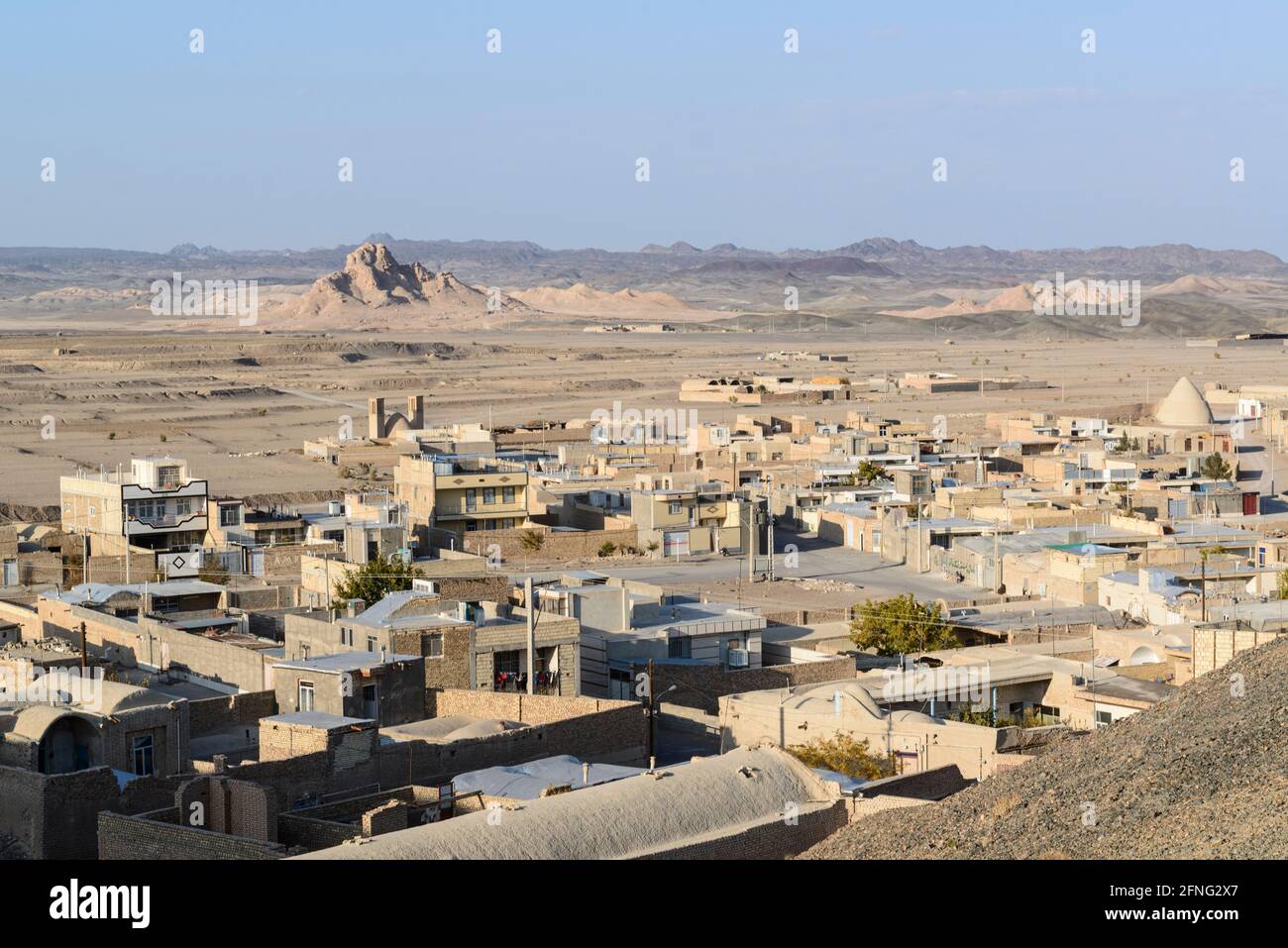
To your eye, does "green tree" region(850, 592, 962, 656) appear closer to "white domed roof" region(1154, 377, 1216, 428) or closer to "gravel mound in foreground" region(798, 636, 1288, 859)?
"gravel mound in foreground" region(798, 636, 1288, 859)

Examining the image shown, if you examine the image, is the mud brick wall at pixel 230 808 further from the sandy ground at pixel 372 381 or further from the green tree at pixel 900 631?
the sandy ground at pixel 372 381

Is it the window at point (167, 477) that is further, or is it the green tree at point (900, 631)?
the window at point (167, 477)

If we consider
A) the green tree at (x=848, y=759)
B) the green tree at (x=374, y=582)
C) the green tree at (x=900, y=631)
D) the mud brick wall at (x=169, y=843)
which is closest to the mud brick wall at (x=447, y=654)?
the green tree at (x=848, y=759)

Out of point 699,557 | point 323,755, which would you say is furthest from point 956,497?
point 323,755

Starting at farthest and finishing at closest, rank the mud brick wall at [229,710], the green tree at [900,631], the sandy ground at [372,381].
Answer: the sandy ground at [372,381], the green tree at [900,631], the mud brick wall at [229,710]

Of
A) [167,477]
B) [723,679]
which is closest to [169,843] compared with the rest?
[723,679]
